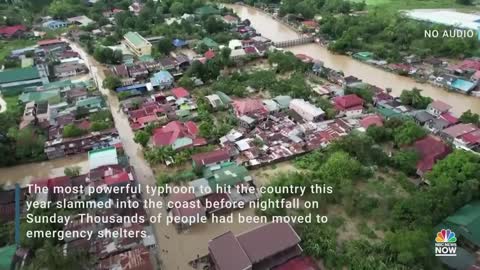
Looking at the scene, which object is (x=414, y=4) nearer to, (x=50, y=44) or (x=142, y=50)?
(x=142, y=50)

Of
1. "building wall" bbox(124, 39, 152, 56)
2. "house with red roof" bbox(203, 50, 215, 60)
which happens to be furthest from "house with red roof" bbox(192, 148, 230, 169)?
"building wall" bbox(124, 39, 152, 56)

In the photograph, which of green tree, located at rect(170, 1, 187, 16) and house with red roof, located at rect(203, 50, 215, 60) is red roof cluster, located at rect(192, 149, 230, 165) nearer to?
house with red roof, located at rect(203, 50, 215, 60)

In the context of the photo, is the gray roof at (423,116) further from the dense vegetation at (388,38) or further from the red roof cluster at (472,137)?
the dense vegetation at (388,38)

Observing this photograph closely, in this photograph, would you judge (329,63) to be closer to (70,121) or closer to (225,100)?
(225,100)

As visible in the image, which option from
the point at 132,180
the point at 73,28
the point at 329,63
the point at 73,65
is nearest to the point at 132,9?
the point at 73,28

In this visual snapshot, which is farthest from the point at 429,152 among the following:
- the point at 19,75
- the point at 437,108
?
the point at 19,75

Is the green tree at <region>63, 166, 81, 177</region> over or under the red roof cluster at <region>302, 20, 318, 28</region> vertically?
under

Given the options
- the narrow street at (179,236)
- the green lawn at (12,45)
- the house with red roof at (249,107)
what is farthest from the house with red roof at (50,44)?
the narrow street at (179,236)
